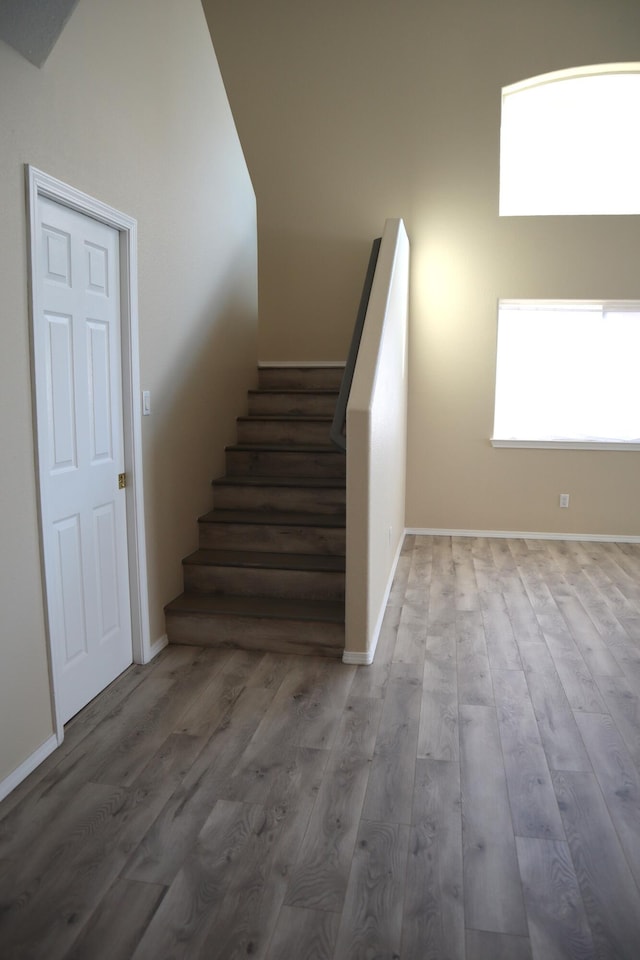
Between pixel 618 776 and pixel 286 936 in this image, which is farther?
pixel 618 776

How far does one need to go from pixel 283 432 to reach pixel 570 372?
2557 mm

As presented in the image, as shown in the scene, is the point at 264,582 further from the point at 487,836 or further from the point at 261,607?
the point at 487,836

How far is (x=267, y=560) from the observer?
366cm

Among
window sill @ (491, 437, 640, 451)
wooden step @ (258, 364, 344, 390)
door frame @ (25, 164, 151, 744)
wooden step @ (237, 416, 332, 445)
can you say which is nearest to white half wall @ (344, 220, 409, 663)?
wooden step @ (237, 416, 332, 445)

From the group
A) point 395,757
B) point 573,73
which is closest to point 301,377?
point 573,73

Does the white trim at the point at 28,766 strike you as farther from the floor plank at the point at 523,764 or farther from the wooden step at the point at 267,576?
the floor plank at the point at 523,764

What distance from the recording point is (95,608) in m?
2.86

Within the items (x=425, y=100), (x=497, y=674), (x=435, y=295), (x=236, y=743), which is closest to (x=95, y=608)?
(x=236, y=743)

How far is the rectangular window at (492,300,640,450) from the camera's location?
551 centimetres

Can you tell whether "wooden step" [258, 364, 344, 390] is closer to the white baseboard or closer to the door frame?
the door frame

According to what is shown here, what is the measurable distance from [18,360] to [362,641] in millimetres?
1943

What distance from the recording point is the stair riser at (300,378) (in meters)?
5.14

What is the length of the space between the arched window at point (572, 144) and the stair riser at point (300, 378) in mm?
2082

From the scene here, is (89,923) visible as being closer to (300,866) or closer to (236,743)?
(300,866)
